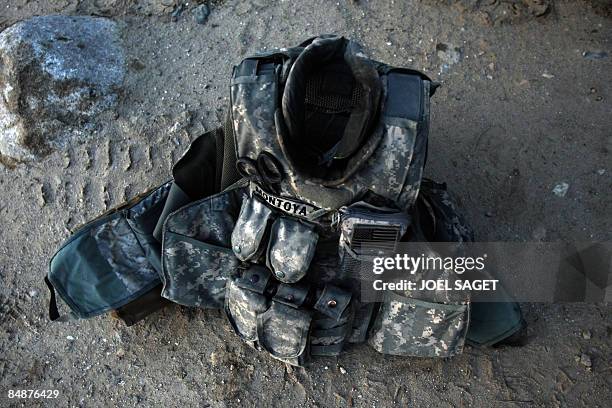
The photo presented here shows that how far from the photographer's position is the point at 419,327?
246cm

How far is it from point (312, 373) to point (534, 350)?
1.05 m

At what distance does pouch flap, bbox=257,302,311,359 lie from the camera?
240cm

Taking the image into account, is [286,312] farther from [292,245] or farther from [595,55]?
[595,55]

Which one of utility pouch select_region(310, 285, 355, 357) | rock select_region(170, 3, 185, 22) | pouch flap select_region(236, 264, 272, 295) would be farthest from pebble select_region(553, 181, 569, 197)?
rock select_region(170, 3, 185, 22)

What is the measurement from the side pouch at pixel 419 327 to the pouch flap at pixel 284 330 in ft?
1.12

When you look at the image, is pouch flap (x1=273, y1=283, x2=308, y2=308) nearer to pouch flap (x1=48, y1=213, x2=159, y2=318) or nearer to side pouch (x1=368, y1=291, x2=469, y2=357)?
side pouch (x1=368, y1=291, x2=469, y2=357)

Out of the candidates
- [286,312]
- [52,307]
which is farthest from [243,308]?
[52,307]

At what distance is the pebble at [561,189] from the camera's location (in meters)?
3.03

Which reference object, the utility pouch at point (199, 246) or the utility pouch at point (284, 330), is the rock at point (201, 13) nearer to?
the utility pouch at point (199, 246)

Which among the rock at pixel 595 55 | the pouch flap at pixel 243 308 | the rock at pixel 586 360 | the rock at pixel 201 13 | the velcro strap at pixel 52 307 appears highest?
the rock at pixel 201 13

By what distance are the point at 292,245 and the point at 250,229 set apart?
18 cm

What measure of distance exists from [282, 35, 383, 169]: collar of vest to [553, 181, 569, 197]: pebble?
4.90ft

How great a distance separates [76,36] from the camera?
3.40 metres

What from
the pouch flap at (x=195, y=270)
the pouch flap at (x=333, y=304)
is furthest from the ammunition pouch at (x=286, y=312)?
the pouch flap at (x=195, y=270)
